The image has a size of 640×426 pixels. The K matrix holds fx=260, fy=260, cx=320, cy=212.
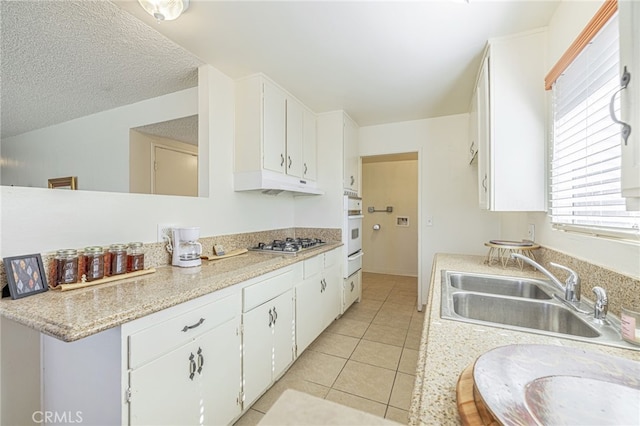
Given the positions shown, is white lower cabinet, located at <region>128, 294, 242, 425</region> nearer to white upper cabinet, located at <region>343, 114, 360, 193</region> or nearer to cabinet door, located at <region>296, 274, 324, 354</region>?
cabinet door, located at <region>296, 274, 324, 354</region>

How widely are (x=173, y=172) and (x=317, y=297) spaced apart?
2321 mm

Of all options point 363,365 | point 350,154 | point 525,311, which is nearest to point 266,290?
point 363,365

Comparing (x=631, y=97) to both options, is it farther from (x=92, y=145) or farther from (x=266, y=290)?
(x=92, y=145)

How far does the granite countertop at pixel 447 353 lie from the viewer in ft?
1.71

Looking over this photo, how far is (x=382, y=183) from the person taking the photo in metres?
5.02

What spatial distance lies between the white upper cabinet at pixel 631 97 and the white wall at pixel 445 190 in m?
2.46

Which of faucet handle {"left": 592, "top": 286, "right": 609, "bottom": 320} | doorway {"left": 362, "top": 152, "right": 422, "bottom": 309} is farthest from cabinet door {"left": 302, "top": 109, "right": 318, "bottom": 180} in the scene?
faucet handle {"left": 592, "top": 286, "right": 609, "bottom": 320}

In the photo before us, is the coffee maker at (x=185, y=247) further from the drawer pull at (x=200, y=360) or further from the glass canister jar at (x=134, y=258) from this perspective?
the drawer pull at (x=200, y=360)

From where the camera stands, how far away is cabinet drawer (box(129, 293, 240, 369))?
0.95 metres

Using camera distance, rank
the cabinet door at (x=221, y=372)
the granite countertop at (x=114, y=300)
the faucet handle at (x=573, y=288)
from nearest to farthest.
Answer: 1. the granite countertop at (x=114, y=300)
2. the faucet handle at (x=573, y=288)
3. the cabinet door at (x=221, y=372)

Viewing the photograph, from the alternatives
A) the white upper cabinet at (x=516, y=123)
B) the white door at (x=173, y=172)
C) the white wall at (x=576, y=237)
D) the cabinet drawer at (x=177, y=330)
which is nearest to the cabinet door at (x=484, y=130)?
the white upper cabinet at (x=516, y=123)

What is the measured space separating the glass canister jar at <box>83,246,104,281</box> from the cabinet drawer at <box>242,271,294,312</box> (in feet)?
2.25

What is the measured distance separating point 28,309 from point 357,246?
2782mm

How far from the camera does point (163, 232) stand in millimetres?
1671
